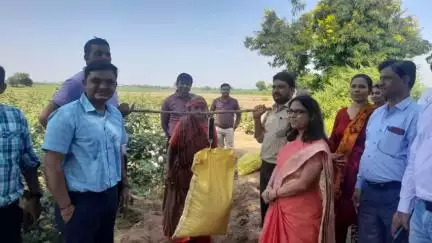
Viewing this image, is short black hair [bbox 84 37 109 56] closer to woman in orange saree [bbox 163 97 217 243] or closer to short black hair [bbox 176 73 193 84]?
woman in orange saree [bbox 163 97 217 243]

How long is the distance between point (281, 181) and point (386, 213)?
29.1 inches

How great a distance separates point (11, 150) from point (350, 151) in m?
2.55

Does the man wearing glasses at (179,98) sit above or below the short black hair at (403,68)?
below

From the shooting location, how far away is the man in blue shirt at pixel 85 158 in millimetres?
2100

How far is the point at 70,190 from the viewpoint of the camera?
221 centimetres

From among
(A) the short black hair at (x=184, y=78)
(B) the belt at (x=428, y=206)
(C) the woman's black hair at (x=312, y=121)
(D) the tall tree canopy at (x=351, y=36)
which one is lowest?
(B) the belt at (x=428, y=206)

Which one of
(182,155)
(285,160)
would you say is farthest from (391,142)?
(182,155)

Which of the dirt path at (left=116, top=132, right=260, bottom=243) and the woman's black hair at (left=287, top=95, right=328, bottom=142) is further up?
the woman's black hair at (left=287, top=95, right=328, bottom=142)

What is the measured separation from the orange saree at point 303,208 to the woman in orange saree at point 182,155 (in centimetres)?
113

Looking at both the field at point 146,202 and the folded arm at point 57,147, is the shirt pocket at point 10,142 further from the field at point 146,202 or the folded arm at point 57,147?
the field at point 146,202

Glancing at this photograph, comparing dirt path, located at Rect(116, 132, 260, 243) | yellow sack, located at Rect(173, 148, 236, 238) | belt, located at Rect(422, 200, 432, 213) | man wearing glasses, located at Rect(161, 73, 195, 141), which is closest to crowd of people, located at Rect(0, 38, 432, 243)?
belt, located at Rect(422, 200, 432, 213)

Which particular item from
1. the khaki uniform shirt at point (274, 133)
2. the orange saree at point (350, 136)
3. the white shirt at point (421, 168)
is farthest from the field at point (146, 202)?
the white shirt at point (421, 168)

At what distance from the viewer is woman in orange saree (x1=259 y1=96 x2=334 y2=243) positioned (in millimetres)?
2629

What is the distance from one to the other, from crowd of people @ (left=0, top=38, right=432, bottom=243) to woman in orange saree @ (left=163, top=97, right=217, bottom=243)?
0.01 metres
